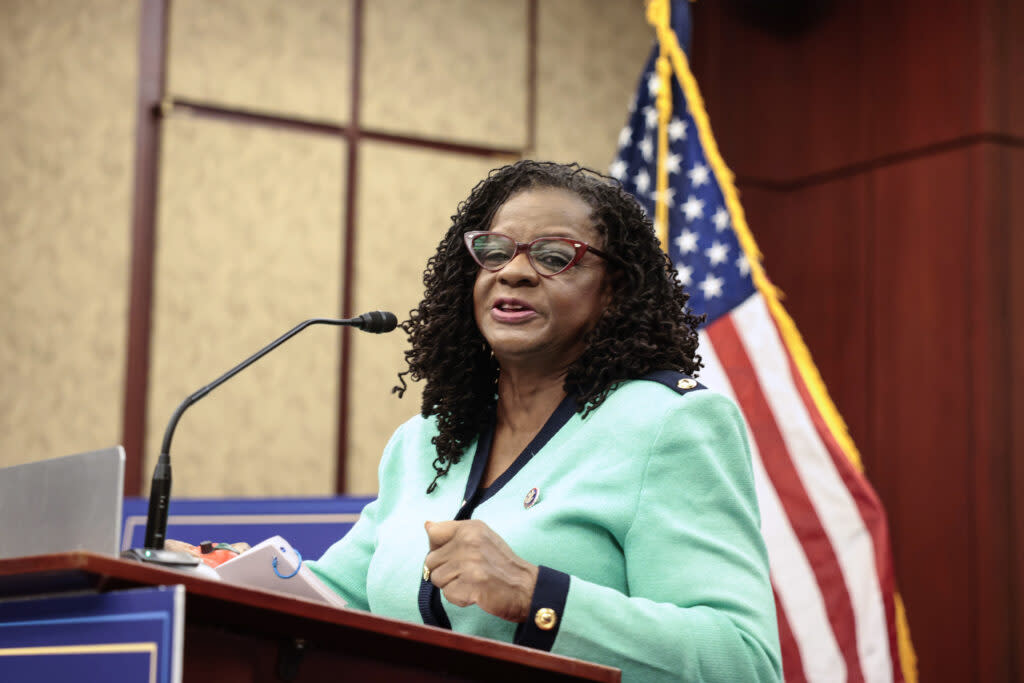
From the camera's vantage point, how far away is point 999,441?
4.10 metres

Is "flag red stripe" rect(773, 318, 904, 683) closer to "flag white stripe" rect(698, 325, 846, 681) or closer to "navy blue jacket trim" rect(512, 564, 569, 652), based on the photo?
"flag white stripe" rect(698, 325, 846, 681)

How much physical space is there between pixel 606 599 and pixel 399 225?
10.9ft

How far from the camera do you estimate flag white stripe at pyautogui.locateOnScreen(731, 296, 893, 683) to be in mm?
2881

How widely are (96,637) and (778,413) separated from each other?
2.39 meters

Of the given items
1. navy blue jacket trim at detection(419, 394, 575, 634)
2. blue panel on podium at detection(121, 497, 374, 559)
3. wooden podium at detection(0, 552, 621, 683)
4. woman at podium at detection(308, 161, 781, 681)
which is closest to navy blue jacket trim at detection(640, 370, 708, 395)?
woman at podium at detection(308, 161, 781, 681)

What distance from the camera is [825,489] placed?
2992 millimetres

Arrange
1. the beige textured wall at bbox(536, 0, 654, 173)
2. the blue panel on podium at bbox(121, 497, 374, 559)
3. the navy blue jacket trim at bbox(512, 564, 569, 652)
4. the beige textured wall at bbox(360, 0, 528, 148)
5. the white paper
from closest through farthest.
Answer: the navy blue jacket trim at bbox(512, 564, 569, 652) → the white paper → the blue panel on podium at bbox(121, 497, 374, 559) → the beige textured wall at bbox(360, 0, 528, 148) → the beige textured wall at bbox(536, 0, 654, 173)

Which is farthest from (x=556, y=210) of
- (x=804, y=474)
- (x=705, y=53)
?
(x=705, y=53)

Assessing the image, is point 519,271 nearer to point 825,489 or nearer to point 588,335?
point 588,335

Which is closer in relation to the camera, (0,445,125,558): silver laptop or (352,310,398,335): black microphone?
(0,445,125,558): silver laptop

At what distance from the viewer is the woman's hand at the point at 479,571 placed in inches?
46.3

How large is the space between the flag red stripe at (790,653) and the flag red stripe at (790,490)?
12 cm

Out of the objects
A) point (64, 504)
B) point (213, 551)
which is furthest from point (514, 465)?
point (64, 504)

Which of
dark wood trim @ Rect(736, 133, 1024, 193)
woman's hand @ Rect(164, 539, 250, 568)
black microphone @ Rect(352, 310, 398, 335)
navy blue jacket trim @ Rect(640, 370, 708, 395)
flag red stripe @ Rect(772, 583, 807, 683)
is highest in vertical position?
dark wood trim @ Rect(736, 133, 1024, 193)
